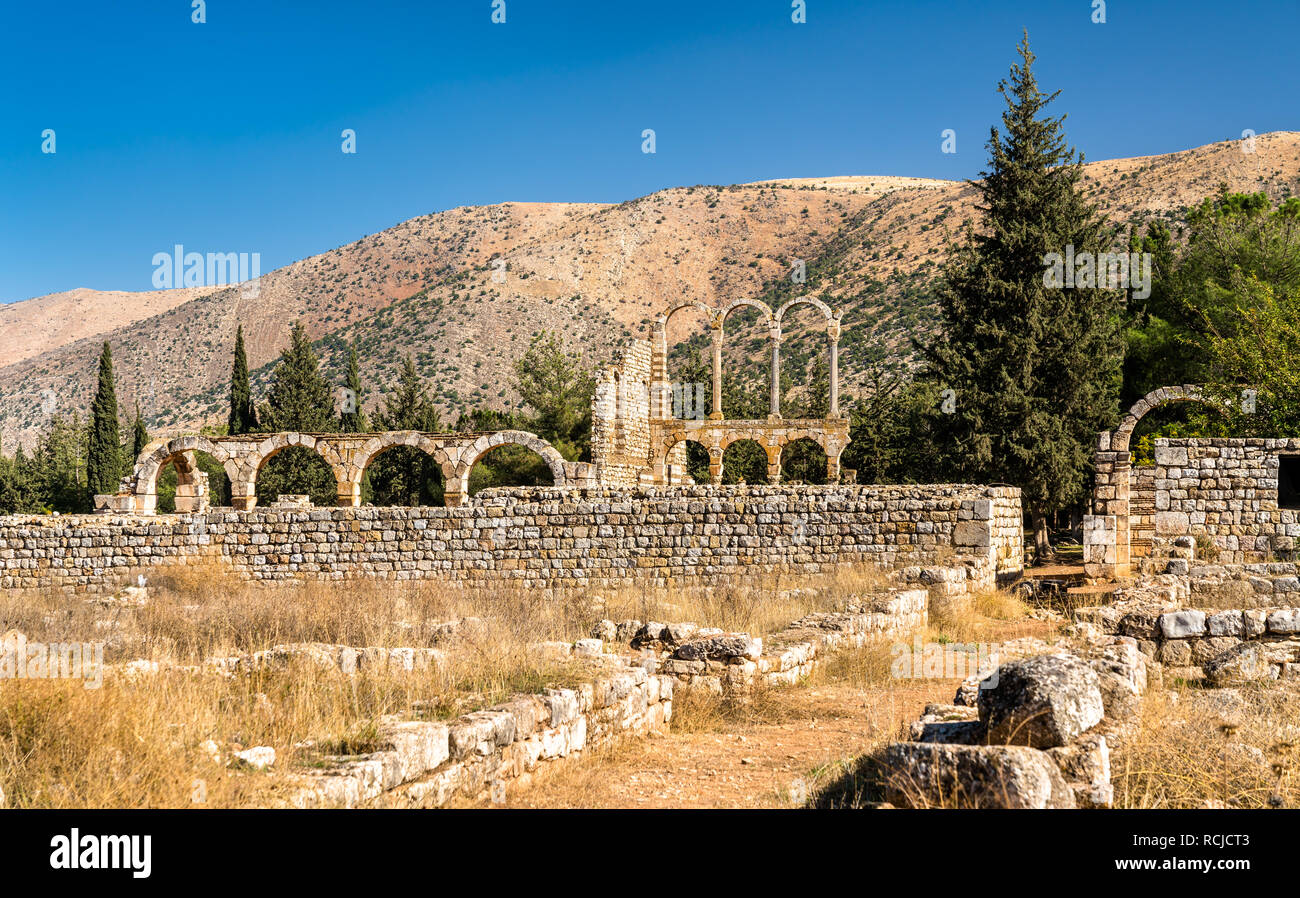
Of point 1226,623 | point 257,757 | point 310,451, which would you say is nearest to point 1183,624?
point 1226,623

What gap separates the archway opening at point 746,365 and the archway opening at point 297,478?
1601 centimetres

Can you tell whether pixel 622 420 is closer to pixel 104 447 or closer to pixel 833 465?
pixel 833 465

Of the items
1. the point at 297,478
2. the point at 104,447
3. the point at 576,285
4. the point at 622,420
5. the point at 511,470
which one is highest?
the point at 576,285

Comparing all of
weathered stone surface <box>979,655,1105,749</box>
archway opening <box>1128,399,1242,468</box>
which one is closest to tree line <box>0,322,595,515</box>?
archway opening <box>1128,399,1242,468</box>

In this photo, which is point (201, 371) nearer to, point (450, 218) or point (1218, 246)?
point (450, 218)

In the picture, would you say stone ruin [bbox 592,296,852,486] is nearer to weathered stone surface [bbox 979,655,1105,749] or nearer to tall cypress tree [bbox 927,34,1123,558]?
tall cypress tree [bbox 927,34,1123,558]

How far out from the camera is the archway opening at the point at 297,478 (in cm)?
4016

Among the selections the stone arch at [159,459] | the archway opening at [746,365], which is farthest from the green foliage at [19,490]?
the archway opening at [746,365]

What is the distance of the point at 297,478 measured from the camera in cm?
4053

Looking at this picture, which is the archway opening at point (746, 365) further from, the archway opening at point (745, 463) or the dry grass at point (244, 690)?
the dry grass at point (244, 690)

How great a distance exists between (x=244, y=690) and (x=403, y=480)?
34.5m

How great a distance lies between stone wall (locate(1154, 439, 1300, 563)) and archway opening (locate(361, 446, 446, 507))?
2718 cm
